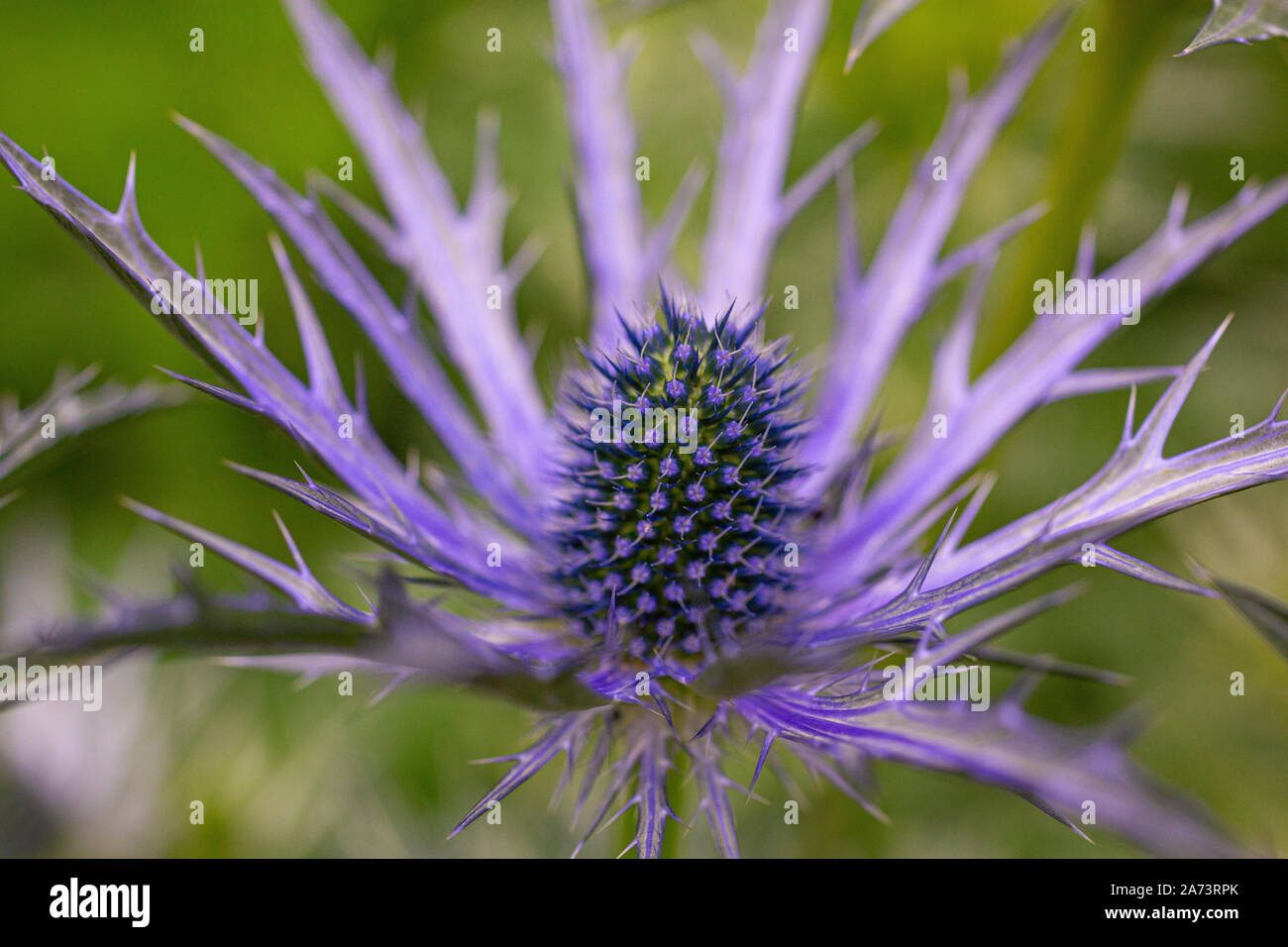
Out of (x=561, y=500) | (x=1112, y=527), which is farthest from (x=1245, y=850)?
(x=561, y=500)

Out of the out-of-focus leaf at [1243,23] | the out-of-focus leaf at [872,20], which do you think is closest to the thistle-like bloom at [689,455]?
the out-of-focus leaf at [872,20]

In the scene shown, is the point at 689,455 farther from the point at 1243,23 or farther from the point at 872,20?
the point at 1243,23

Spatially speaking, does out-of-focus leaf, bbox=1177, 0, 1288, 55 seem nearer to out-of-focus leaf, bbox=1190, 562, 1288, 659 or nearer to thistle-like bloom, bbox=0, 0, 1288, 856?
thistle-like bloom, bbox=0, 0, 1288, 856

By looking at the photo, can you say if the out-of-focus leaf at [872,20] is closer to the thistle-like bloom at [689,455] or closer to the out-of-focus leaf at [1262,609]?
the thistle-like bloom at [689,455]

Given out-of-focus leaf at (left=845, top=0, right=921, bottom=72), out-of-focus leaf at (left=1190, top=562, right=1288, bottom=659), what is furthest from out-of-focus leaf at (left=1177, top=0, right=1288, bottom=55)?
out-of-focus leaf at (left=1190, top=562, right=1288, bottom=659)

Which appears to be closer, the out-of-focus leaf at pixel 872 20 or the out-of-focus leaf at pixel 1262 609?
the out-of-focus leaf at pixel 1262 609
